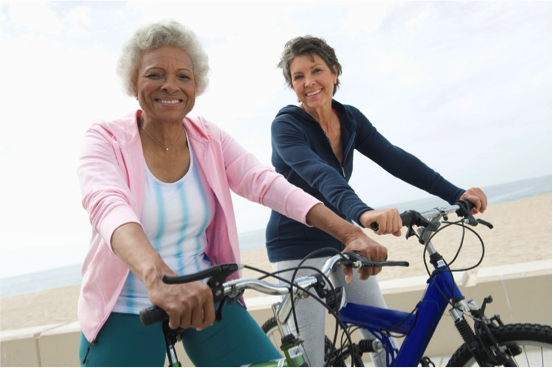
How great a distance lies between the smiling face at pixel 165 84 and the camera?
171 cm

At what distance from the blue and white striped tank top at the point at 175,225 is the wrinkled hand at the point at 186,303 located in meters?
0.42

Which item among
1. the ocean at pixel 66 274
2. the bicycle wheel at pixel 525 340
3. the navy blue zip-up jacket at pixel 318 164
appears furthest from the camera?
the ocean at pixel 66 274

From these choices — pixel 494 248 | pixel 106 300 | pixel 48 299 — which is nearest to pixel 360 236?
pixel 106 300

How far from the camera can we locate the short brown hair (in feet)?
8.15

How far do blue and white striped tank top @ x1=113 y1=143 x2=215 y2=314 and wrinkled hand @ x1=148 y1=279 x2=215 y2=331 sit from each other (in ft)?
1.38

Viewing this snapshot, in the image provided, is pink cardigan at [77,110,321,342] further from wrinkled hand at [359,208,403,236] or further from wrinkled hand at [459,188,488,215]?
wrinkled hand at [459,188,488,215]

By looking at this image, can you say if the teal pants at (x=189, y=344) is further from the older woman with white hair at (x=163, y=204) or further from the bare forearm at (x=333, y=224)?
the bare forearm at (x=333, y=224)

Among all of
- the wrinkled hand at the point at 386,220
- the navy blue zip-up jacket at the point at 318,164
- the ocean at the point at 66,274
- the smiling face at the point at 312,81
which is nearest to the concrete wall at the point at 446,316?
the navy blue zip-up jacket at the point at 318,164

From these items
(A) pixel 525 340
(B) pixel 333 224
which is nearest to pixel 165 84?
(B) pixel 333 224

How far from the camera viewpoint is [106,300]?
4.92ft

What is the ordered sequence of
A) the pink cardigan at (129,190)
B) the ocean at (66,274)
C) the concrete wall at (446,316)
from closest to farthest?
the pink cardigan at (129,190) → the concrete wall at (446,316) → the ocean at (66,274)

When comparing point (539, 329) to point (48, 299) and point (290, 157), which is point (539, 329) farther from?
point (48, 299)

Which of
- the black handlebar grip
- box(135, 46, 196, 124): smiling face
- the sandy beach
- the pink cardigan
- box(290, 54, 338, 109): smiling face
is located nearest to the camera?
the black handlebar grip

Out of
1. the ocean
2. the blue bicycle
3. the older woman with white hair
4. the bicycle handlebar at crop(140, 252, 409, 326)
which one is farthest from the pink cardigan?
the ocean
